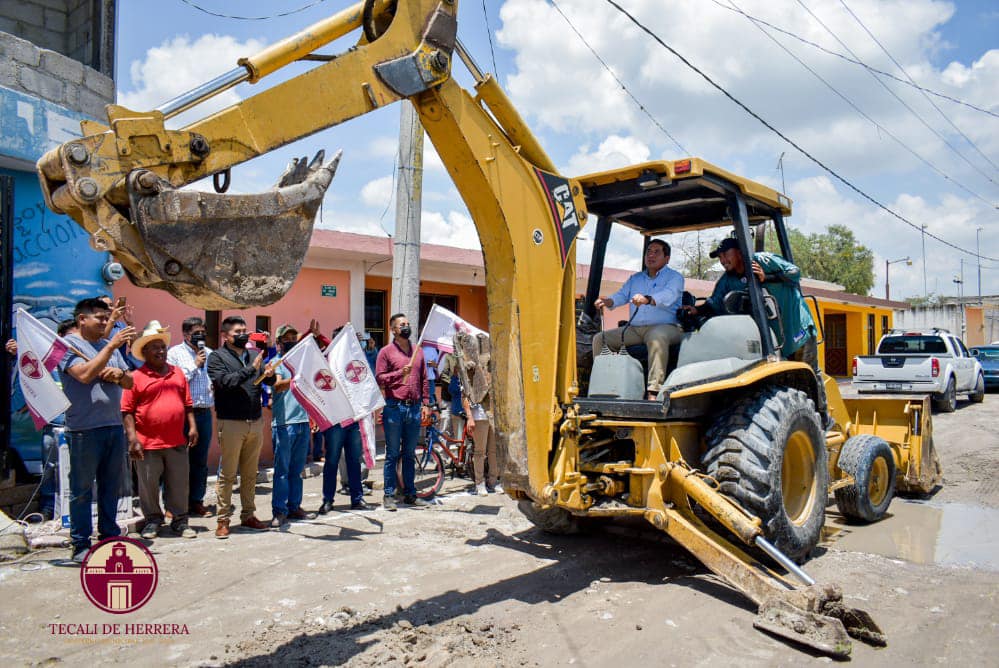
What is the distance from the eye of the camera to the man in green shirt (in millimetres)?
5584

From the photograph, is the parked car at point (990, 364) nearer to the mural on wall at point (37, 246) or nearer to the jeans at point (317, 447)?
the jeans at point (317, 447)

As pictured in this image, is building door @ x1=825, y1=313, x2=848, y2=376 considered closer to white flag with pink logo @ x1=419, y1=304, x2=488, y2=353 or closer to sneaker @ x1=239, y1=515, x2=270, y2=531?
white flag with pink logo @ x1=419, y1=304, x2=488, y2=353

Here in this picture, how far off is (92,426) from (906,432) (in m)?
7.59

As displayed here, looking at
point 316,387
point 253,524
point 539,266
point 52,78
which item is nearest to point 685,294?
point 539,266

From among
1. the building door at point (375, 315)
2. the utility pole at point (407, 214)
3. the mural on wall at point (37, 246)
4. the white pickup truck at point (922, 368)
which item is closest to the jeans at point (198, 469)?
the mural on wall at point (37, 246)

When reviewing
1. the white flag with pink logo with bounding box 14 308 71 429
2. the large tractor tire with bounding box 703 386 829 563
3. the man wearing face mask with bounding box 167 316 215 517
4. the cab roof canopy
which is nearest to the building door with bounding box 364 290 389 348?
the man wearing face mask with bounding box 167 316 215 517

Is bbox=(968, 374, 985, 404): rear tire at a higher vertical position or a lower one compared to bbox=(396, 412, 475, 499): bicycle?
higher

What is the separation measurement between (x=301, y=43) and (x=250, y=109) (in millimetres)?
498

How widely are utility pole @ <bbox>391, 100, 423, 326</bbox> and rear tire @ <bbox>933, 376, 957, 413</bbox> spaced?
13629 mm

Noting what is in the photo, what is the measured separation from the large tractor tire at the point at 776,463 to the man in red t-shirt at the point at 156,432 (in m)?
4.46

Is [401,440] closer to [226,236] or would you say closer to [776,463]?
[776,463]

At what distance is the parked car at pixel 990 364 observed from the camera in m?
21.6

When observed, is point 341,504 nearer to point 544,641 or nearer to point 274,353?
point 274,353

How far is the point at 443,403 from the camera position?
32.6 feet
